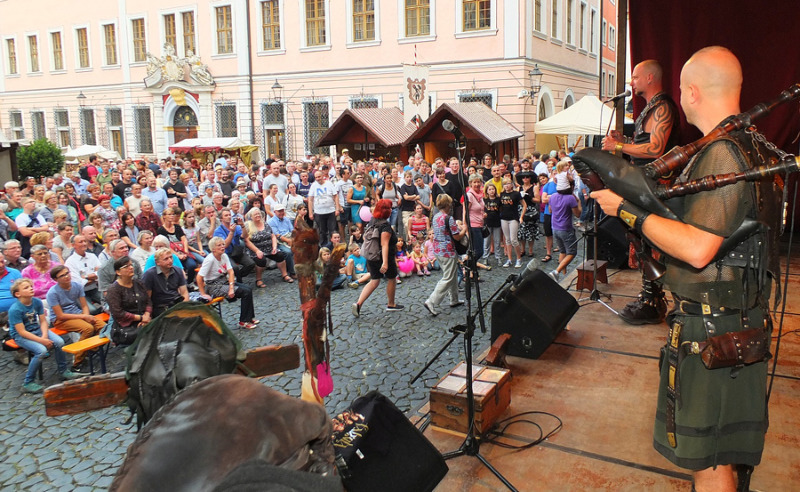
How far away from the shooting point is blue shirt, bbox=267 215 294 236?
10.4 meters

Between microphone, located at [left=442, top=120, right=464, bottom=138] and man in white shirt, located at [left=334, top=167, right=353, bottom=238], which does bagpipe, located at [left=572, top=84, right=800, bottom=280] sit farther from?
man in white shirt, located at [left=334, top=167, right=353, bottom=238]

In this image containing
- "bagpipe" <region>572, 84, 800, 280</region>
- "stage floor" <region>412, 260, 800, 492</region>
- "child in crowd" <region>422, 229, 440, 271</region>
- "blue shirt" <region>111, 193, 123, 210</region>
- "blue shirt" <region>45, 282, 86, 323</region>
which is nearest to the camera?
"bagpipe" <region>572, 84, 800, 280</region>

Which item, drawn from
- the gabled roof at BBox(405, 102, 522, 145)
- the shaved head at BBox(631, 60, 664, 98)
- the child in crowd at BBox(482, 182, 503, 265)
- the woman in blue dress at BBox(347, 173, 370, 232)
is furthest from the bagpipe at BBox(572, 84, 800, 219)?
the gabled roof at BBox(405, 102, 522, 145)

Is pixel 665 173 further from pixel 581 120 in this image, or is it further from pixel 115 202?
pixel 581 120

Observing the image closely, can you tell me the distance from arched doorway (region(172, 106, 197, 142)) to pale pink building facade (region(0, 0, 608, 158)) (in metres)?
0.06

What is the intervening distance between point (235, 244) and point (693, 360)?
7.76 m

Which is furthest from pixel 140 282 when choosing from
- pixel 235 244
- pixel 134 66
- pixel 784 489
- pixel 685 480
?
pixel 134 66

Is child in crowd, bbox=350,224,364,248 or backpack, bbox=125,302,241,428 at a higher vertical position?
backpack, bbox=125,302,241,428

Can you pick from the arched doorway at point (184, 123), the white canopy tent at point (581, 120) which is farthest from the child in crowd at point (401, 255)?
the arched doorway at point (184, 123)

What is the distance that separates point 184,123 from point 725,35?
25.9 meters

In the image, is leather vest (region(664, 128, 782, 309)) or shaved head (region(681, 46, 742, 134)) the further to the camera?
shaved head (region(681, 46, 742, 134))

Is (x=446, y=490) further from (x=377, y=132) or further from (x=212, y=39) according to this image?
(x=212, y=39)

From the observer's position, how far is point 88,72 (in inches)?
1214

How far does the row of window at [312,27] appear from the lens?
856 inches
